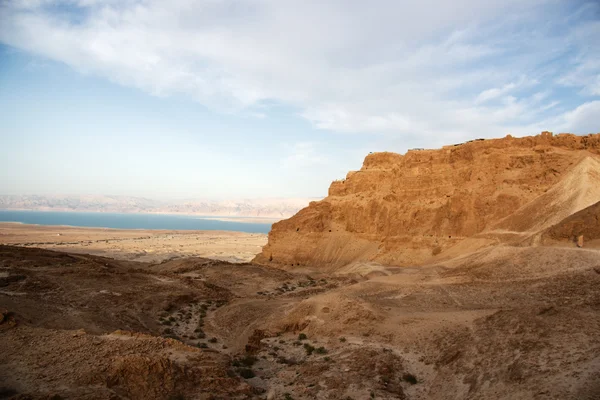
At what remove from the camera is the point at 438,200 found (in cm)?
3719

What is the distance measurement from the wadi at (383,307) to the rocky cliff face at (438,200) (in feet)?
0.51

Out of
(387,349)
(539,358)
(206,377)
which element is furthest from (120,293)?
(539,358)

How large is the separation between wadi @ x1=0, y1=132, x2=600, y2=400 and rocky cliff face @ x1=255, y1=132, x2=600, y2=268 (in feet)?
Answer: 0.51

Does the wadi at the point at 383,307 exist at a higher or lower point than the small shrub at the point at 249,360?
higher

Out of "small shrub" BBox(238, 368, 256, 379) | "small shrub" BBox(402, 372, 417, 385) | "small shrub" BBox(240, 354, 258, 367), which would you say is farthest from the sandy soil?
"small shrub" BBox(402, 372, 417, 385)

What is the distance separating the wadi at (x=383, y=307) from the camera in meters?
9.64

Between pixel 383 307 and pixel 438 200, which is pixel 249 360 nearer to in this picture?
pixel 383 307

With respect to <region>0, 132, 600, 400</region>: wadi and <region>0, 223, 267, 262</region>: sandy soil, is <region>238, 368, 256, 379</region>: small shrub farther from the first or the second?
<region>0, 223, 267, 262</region>: sandy soil

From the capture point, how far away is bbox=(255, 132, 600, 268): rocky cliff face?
30.0 meters

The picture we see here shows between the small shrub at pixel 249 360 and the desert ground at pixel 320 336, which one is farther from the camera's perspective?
the small shrub at pixel 249 360

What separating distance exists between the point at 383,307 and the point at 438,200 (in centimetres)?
2183

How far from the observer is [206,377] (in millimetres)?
9914

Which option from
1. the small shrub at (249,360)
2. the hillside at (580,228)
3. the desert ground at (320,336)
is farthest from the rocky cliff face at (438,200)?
the small shrub at (249,360)

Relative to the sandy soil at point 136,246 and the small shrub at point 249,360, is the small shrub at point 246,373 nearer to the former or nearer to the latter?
the small shrub at point 249,360
